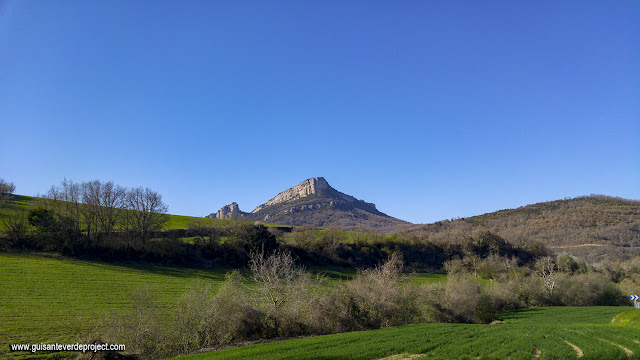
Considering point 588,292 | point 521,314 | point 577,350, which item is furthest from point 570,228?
point 577,350

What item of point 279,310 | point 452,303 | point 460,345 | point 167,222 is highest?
point 167,222

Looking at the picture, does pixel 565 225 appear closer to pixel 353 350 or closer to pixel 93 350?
pixel 353 350

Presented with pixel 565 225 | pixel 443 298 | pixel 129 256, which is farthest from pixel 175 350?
pixel 565 225

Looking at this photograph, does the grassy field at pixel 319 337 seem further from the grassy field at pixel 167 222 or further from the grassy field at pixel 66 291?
the grassy field at pixel 167 222

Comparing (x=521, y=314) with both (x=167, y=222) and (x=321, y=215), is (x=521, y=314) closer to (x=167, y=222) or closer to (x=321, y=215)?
(x=167, y=222)

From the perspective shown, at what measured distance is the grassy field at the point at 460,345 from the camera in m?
16.6

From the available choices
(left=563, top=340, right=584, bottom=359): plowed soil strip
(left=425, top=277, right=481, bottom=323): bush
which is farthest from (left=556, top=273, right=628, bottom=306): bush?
(left=563, top=340, right=584, bottom=359): plowed soil strip

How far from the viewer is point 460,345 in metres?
18.5

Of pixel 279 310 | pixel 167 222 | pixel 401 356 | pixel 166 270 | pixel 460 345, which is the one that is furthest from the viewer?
pixel 167 222

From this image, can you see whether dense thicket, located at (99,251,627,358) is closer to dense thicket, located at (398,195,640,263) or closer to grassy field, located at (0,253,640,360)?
grassy field, located at (0,253,640,360)

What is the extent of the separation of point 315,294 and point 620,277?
75.0 metres

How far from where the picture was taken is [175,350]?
68.2 ft

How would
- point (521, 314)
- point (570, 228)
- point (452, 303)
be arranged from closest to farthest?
point (452, 303)
point (521, 314)
point (570, 228)

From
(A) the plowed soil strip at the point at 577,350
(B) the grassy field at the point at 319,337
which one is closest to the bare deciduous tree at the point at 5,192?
(B) the grassy field at the point at 319,337
